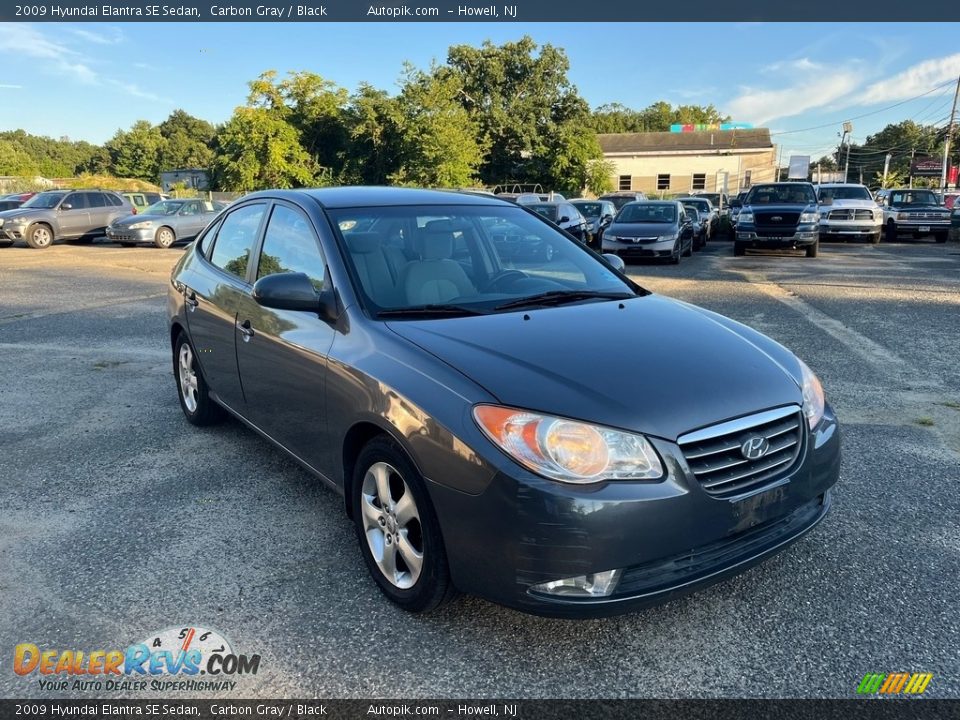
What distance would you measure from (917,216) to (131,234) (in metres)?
24.2

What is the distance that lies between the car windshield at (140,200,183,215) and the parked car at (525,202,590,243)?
1252 cm

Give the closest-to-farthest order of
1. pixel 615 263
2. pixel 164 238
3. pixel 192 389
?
pixel 615 263 < pixel 192 389 < pixel 164 238

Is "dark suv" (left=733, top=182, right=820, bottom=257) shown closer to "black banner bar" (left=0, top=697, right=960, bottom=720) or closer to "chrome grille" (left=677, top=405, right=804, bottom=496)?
"chrome grille" (left=677, top=405, right=804, bottom=496)

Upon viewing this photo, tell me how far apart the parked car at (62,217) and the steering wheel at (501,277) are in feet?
74.4

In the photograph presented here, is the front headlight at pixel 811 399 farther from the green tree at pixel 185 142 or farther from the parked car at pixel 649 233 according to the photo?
the green tree at pixel 185 142

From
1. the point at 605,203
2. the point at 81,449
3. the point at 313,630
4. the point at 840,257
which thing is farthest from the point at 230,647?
the point at 605,203

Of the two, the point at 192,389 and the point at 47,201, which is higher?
the point at 47,201

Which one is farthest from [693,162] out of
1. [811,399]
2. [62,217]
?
[811,399]

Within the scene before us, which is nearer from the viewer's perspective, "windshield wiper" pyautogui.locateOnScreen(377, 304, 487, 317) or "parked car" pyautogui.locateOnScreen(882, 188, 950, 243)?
"windshield wiper" pyautogui.locateOnScreen(377, 304, 487, 317)

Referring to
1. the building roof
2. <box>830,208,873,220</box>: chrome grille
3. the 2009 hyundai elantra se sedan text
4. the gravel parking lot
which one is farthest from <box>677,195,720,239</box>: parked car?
the building roof

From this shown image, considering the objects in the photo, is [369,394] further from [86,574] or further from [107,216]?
[107,216]

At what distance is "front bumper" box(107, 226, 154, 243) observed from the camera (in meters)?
21.0

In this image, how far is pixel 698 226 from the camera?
20594mm

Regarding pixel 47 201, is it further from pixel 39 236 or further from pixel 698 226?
pixel 698 226
